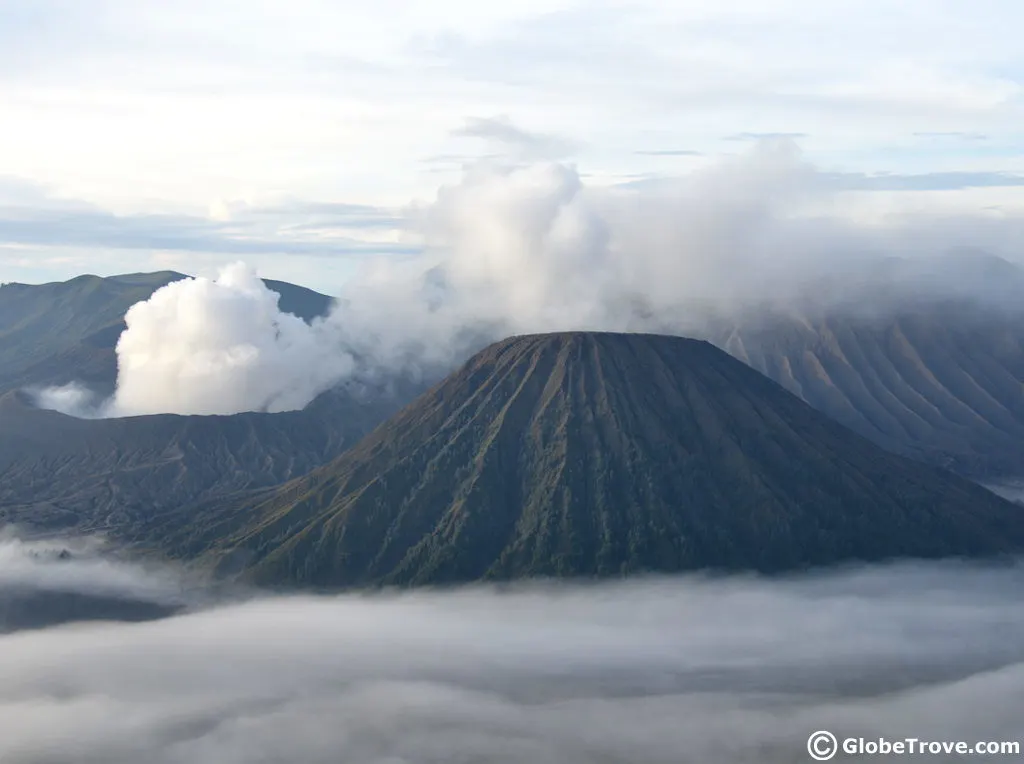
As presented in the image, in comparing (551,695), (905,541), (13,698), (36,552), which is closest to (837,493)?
(905,541)

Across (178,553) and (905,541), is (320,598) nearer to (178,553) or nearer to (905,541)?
(178,553)

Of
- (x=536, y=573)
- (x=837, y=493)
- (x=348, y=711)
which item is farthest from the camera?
(x=837, y=493)

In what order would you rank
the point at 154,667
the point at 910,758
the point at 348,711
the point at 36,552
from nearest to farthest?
1. the point at 910,758
2. the point at 348,711
3. the point at 154,667
4. the point at 36,552

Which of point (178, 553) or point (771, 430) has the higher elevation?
point (771, 430)

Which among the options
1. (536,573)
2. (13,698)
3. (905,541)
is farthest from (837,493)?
(13,698)

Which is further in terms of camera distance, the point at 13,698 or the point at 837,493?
the point at 837,493

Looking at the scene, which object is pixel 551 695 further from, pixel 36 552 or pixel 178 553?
pixel 36 552
